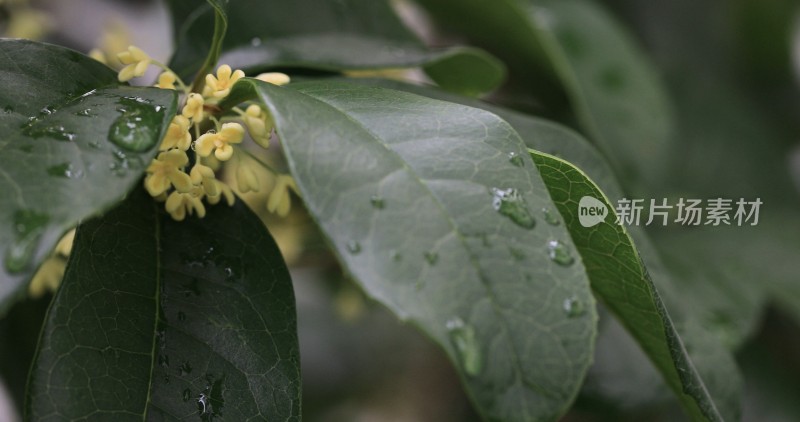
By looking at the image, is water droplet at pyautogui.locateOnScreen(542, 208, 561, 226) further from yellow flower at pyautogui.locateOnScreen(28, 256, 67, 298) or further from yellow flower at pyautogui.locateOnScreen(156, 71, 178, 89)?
yellow flower at pyautogui.locateOnScreen(28, 256, 67, 298)

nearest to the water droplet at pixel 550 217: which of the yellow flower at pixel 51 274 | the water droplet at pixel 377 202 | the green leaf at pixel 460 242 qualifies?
the green leaf at pixel 460 242

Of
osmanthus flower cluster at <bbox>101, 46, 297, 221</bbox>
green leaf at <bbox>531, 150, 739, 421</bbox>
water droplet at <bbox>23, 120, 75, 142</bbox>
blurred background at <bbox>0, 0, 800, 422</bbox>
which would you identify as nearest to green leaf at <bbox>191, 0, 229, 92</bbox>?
osmanthus flower cluster at <bbox>101, 46, 297, 221</bbox>

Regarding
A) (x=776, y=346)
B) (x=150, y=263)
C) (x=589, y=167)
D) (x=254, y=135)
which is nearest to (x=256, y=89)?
(x=254, y=135)

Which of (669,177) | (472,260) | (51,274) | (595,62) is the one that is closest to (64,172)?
(472,260)

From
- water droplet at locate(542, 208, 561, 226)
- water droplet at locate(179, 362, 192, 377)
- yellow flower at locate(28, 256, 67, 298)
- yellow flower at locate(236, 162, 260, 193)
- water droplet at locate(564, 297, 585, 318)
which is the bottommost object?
yellow flower at locate(28, 256, 67, 298)

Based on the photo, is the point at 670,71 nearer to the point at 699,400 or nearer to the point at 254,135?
the point at 699,400

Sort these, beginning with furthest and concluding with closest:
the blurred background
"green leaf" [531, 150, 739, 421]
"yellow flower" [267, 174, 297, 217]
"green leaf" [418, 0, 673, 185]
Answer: the blurred background
"green leaf" [418, 0, 673, 185]
"yellow flower" [267, 174, 297, 217]
"green leaf" [531, 150, 739, 421]
